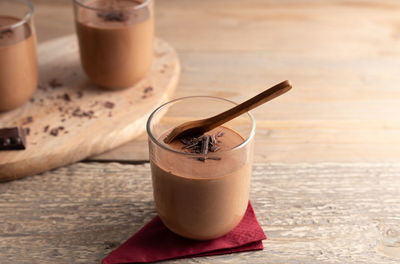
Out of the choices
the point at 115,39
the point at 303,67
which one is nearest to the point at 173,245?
the point at 115,39

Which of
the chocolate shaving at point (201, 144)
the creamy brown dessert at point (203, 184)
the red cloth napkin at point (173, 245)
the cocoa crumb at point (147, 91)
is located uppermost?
the chocolate shaving at point (201, 144)

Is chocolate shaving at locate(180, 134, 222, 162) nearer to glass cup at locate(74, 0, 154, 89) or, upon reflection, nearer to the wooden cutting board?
the wooden cutting board

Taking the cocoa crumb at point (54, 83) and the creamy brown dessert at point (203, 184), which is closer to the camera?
the creamy brown dessert at point (203, 184)

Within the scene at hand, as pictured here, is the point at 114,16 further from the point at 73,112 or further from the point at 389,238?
the point at 389,238

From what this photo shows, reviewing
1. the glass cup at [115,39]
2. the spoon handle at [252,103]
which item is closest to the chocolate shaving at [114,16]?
the glass cup at [115,39]

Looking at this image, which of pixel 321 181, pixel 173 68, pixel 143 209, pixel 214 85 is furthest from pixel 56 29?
pixel 321 181

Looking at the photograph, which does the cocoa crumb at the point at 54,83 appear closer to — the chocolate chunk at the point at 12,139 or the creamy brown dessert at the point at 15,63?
the creamy brown dessert at the point at 15,63

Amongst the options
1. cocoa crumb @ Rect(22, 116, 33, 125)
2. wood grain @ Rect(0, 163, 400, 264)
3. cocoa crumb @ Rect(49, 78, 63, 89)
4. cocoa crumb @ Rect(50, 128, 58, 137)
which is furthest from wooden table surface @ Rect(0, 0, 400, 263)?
cocoa crumb @ Rect(49, 78, 63, 89)
